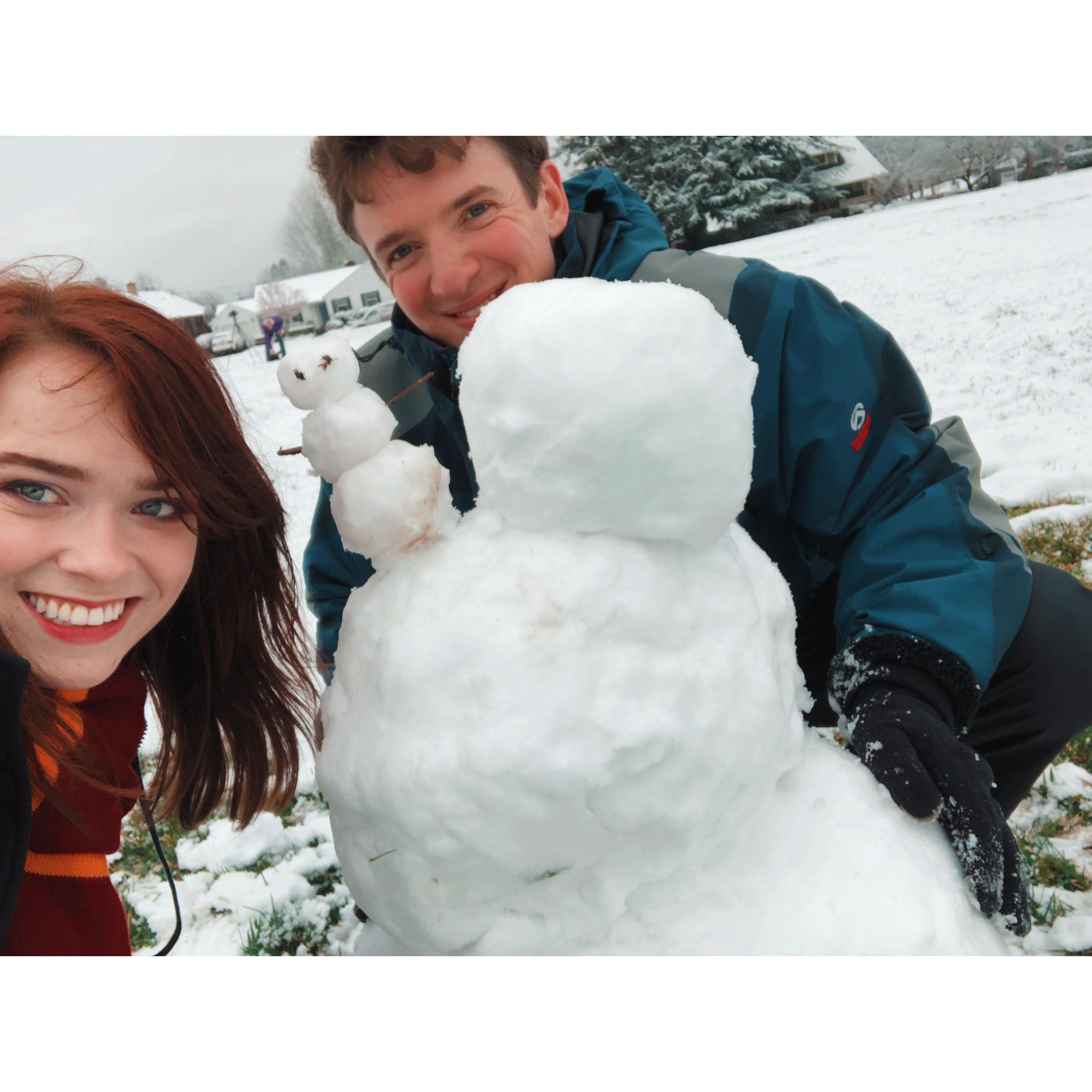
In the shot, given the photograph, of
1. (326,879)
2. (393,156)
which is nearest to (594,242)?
(393,156)

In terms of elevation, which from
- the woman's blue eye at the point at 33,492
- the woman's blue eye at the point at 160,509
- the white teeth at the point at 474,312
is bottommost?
the woman's blue eye at the point at 160,509

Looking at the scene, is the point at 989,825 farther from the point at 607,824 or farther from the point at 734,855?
the point at 607,824

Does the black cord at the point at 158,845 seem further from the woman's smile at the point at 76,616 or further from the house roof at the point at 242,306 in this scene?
the house roof at the point at 242,306

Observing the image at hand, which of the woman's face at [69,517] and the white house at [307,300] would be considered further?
the white house at [307,300]

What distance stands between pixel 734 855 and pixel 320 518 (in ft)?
2.99

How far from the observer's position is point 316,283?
1316 mm

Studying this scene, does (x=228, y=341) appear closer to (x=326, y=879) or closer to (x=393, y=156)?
(x=393, y=156)

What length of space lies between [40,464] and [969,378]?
1562 mm

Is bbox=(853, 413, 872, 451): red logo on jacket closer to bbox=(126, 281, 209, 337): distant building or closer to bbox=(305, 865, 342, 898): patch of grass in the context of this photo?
bbox=(126, 281, 209, 337): distant building

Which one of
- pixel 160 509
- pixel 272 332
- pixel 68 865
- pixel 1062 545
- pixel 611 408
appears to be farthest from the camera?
pixel 1062 545

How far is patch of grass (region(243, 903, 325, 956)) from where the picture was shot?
1.31 m

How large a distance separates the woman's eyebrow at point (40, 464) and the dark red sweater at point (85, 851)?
1.18 ft

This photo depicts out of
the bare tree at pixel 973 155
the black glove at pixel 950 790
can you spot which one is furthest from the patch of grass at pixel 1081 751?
the bare tree at pixel 973 155

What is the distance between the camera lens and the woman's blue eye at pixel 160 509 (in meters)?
0.90
